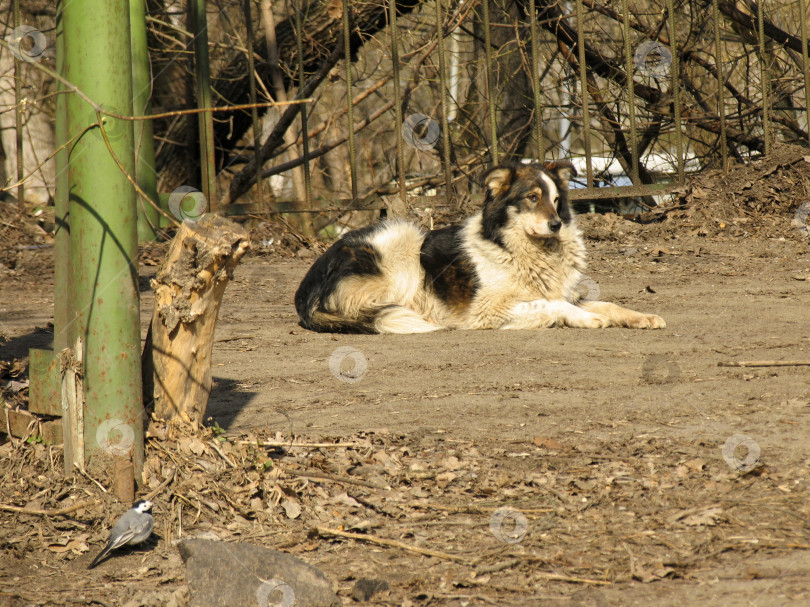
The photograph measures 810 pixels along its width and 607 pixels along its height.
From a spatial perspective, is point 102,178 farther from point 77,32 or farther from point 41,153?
point 41,153

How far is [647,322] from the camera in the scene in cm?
565

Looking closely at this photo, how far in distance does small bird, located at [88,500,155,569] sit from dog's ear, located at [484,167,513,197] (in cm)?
427

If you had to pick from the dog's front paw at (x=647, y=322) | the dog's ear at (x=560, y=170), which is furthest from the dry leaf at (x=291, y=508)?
the dog's ear at (x=560, y=170)

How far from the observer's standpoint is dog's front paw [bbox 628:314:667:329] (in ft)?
18.4

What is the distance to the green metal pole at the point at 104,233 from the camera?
2.86 metres

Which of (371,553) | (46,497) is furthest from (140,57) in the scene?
(371,553)

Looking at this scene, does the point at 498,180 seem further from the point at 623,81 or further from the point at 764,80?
the point at 623,81

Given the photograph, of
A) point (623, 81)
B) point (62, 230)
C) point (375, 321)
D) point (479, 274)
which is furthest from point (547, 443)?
point (623, 81)

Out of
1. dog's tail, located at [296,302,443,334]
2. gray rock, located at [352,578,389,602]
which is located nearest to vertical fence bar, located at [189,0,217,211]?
dog's tail, located at [296,302,443,334]

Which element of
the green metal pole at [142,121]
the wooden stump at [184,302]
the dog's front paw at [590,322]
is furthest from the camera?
the green metal pole at [142,121]

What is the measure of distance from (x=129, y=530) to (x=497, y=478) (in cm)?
136

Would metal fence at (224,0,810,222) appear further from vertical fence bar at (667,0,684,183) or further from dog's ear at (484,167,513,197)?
dog's ear at (484,167,513,197)

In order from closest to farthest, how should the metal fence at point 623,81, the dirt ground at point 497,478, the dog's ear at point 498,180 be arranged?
the dirt ground at point 497,478, the dog's ear at point 498,180, the metal fence at point 623,81

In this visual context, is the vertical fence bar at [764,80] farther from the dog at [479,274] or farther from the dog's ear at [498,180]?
the dog's ear at [498,180]
